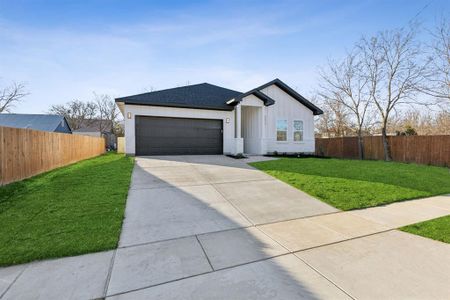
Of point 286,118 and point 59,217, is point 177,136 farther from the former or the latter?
point 59,217

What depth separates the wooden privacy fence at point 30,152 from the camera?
6.19 metres

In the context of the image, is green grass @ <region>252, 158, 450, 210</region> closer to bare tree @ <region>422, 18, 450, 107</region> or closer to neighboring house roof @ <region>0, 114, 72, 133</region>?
bare tree @ <region>422, 18, 450, 107</region>

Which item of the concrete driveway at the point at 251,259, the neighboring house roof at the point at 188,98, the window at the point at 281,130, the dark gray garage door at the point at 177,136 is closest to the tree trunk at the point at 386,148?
the window at the point at 281,130

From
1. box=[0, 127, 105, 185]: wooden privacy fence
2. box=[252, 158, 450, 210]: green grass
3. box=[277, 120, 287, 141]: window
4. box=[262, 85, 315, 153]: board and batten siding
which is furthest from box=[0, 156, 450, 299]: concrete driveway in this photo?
box=[277, 120, 287, 141]: window

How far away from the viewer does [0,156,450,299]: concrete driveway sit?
2.22 metres

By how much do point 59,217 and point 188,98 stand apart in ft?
33.0

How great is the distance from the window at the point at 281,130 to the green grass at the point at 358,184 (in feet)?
18.5

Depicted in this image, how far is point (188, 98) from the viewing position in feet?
42.7

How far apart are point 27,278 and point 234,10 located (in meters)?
9.24

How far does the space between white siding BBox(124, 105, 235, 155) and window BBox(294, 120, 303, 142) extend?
14.8 ft

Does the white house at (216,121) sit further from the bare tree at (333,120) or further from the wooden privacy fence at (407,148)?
the bare tree at (333,120)

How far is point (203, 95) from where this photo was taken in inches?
550

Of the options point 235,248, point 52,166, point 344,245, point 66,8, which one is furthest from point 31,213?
point 66,8

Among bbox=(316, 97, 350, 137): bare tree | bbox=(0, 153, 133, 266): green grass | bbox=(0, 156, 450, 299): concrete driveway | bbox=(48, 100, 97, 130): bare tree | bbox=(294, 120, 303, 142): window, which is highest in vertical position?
bbox=(48, 100, 97, 130): bare tree
